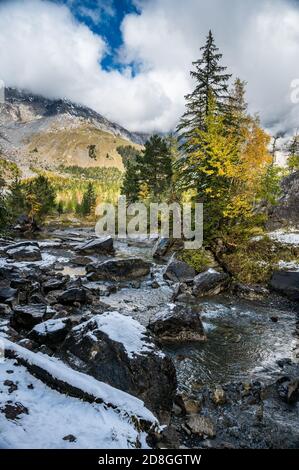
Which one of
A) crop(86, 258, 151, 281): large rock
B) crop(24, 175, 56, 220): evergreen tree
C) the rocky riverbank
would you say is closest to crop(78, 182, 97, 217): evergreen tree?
crop(24, 175, 56, 220): evergreen tree

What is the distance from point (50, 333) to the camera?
945 centimetres

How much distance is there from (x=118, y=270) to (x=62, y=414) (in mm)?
15324

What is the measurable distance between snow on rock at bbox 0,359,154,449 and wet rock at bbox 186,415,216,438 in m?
1.67

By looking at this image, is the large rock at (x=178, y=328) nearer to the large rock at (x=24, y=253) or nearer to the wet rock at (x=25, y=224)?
the large rock at (x=24, y=253)

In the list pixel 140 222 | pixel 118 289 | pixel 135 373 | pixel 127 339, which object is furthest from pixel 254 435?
pixel 140 222

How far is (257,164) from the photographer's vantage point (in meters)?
29.3

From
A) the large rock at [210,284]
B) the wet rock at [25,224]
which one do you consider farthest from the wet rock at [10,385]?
the wet rock at [25,224]

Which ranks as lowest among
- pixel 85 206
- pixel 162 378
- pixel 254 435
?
pixel 254 435

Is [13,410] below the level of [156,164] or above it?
below

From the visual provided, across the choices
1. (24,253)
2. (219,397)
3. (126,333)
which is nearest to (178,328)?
(219,397)

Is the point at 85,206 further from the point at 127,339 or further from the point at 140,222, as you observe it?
the point at 127,339

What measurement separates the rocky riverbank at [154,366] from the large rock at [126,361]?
2cm

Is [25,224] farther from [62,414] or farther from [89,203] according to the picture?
[62,414]
